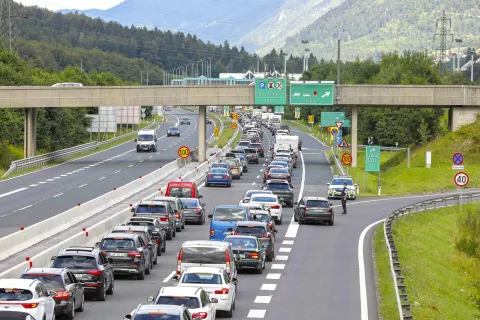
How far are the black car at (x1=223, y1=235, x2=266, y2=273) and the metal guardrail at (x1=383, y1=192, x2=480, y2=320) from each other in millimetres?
4354

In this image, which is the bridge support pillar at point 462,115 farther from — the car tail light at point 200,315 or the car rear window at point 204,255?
the car tail light at point 200,315

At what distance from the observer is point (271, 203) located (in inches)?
2066

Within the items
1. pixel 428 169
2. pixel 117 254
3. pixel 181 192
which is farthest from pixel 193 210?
pixel 428 169

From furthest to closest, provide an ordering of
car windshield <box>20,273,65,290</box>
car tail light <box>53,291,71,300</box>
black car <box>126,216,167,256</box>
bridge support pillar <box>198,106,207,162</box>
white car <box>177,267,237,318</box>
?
bridge support pillar <box>198,106,207,162</box>
black car <box>126,216,167,256</box>
white car <box>177,267,237,318</box>
car windshield <box>20,273,65,290</box>
car tail light <box>53,291,71,300</box>

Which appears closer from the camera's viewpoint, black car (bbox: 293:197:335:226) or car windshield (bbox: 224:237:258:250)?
car windshield (bbox: 224:237:258:250)

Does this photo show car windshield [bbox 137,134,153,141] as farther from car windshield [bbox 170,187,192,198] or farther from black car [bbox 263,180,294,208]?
car windshield [bbox 170,187,192,198]

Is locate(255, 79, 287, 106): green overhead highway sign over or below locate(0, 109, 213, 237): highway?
over

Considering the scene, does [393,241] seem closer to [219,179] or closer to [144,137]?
[219,179]

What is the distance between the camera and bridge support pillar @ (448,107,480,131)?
92.5 meters

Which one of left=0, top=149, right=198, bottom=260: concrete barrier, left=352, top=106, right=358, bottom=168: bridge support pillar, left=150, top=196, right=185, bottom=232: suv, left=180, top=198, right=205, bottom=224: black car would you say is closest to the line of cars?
left=0, top=149, right=198, bottom=260: concrete barrier

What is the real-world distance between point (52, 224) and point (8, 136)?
211ft

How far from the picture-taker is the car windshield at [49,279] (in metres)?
25.6

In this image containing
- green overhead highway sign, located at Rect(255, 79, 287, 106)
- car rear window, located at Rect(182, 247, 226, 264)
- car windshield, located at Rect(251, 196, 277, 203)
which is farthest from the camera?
green overhead highway sign, located at Rect(255, 79, 287, 106)

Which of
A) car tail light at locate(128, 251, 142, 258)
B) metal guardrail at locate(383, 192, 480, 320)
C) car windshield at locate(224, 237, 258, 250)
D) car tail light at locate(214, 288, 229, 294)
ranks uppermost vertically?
car windshield at locate(224, 237, 258, 250)
